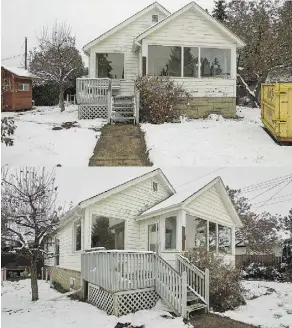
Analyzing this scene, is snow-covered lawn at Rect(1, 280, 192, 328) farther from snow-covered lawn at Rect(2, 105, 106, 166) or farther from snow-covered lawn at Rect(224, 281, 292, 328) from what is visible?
snow-covered lawn at Rect(2, 105, 106, 166)

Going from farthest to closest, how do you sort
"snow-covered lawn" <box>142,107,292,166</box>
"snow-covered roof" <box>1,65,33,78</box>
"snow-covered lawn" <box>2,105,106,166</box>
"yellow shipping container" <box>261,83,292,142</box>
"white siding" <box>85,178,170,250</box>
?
1. "white siding" <box>85,178,170,250</box>
2. "yellow shipping container" <box>261,83,292,142</box>
3. "snow-covered roof" <box>1,65,33,78</box>
4. "snow-covered lawn" <box>142,107,292,166</box>
5. "snow-covered lawn" <box>2,105,106,166</box>

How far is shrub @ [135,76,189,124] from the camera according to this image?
4930 mm

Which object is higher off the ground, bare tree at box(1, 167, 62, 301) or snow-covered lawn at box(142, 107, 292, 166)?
snow-covered lawn at box(142, 107, 292, 166)

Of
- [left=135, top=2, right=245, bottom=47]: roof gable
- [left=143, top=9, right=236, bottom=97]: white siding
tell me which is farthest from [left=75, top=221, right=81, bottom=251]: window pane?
[left=135, top=2, right=245, bottom=47]: roof gable

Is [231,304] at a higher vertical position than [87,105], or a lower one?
lower

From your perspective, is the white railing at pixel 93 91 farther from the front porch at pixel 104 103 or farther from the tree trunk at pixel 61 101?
the tree trunk at pixel 61 101

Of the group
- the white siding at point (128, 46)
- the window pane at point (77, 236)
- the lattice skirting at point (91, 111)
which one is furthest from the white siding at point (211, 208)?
the white siding at point (128, 46)

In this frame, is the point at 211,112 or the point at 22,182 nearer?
the point at 22,182

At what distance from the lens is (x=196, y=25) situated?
20.1 feet

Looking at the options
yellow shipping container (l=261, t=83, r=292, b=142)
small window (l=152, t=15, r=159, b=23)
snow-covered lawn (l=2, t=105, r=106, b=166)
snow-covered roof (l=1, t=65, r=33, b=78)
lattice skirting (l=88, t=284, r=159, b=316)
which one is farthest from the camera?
small window (l=152, t=15, r=159, b=23)

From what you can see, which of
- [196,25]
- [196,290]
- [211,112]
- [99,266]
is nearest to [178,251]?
[196,290]

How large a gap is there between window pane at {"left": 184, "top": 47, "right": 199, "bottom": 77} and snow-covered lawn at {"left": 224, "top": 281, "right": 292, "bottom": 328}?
2.57 metres

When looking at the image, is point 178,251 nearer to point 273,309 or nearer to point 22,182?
point 273,309

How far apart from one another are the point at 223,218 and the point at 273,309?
820mm
